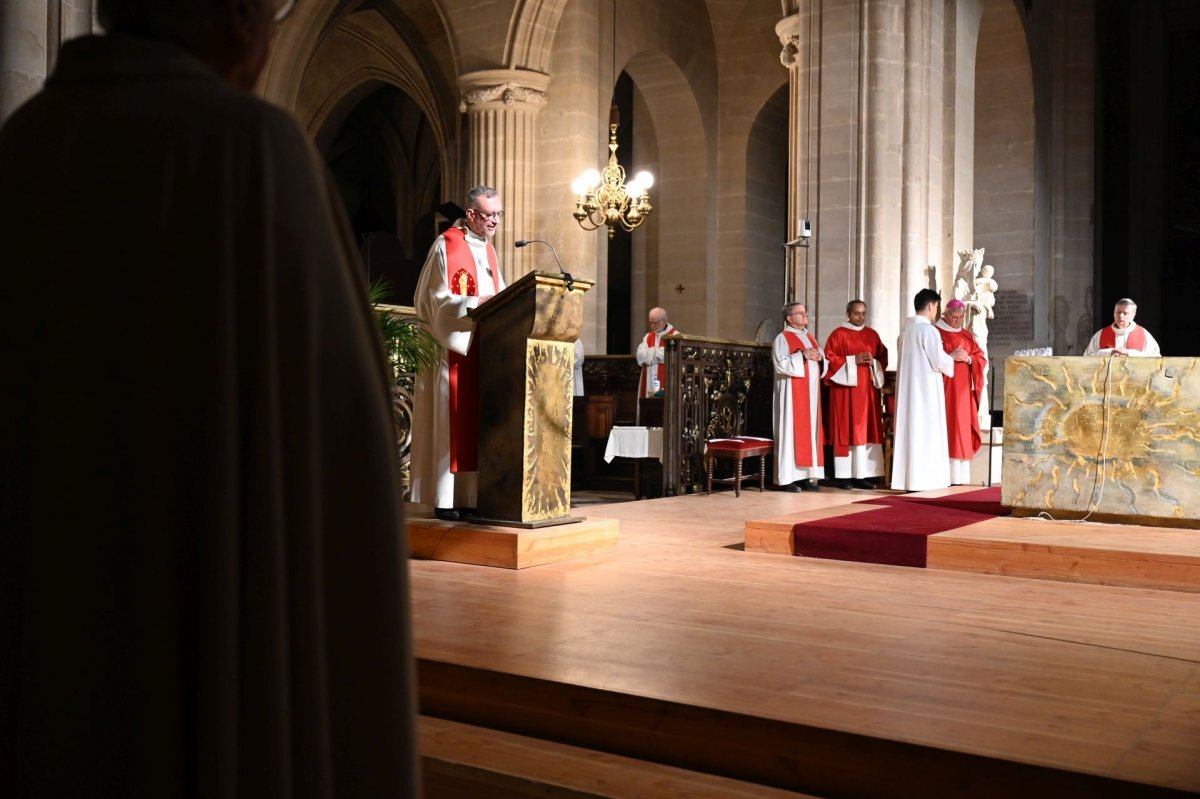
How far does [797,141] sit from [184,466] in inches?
467

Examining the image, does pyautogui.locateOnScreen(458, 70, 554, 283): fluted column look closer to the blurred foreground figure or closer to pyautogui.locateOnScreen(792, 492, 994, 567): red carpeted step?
pyautogui.locateOnScreen(792, 492, 994, 567): red carpeted step

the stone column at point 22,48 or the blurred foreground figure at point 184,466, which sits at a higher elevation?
the stone column at point 22,48

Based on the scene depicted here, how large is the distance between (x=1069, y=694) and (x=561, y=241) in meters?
12.7

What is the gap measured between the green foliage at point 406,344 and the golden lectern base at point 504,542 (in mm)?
853

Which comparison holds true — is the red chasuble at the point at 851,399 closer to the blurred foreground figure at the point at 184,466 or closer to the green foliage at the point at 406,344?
the green foliage at the point at 406,344

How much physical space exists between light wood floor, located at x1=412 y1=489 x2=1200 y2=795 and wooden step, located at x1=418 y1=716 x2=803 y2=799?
3.2 inches

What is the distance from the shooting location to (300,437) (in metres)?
1.35

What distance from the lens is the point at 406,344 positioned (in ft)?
22.2

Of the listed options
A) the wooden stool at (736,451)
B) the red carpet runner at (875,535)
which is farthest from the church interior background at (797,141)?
the red carpet runner at (875,535)

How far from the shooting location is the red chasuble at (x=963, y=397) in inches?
424

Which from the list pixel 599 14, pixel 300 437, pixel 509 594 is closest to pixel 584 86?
pixel 599 14

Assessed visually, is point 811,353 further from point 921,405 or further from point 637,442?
point 637,442

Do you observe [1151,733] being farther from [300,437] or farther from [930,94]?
[930,94]

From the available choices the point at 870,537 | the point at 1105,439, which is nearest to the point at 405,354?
the point at 870,537
